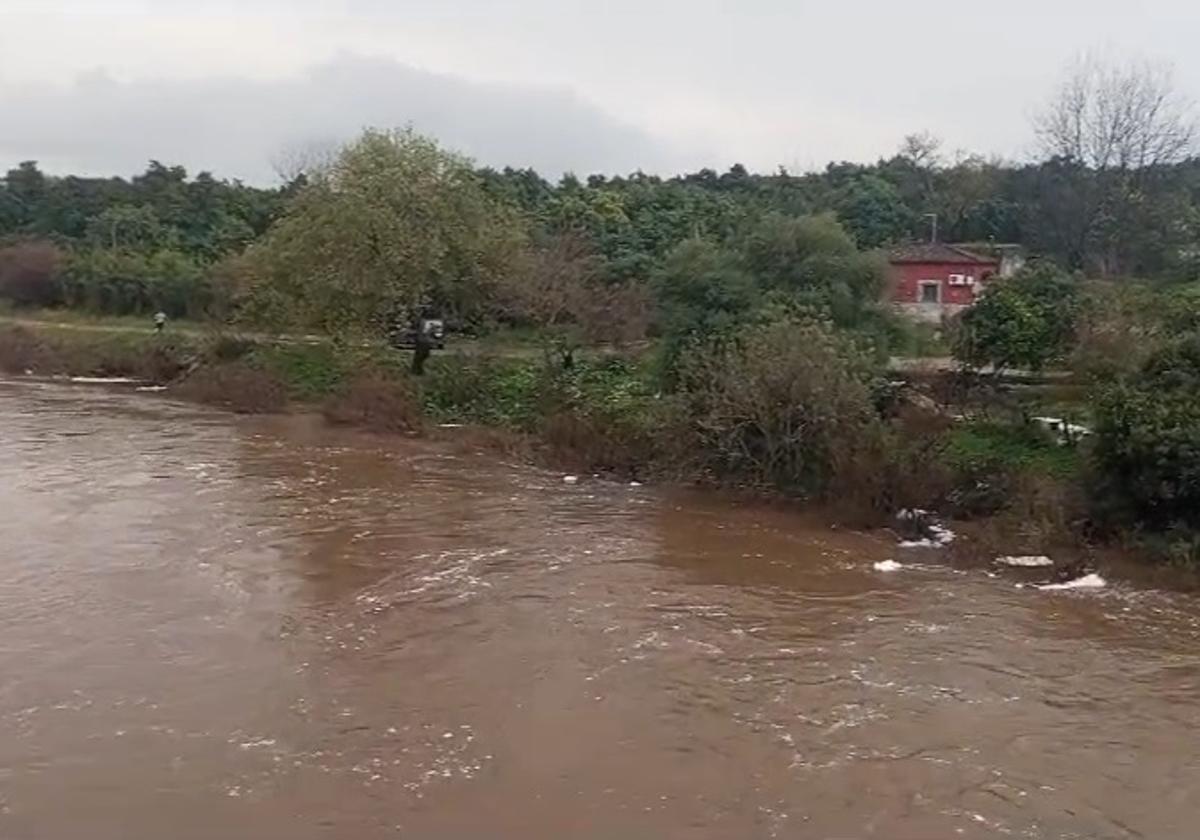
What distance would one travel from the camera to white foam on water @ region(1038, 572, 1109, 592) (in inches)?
693

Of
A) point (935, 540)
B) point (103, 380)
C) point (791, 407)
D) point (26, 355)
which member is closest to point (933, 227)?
point (791, 407)

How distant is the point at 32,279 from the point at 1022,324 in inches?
1578

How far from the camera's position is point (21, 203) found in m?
64.9

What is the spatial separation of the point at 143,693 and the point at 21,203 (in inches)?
2322

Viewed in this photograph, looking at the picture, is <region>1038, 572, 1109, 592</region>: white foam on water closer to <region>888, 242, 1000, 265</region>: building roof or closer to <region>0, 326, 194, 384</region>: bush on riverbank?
<region>888, 242, 1000, 265</region>: building roof

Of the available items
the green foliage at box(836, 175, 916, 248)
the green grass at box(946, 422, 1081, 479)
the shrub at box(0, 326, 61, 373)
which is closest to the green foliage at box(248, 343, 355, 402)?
the shrub at box(0, 326, 61, 373)

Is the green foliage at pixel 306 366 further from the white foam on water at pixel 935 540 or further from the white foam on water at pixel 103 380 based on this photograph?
the white foam on water at pixel 935 540

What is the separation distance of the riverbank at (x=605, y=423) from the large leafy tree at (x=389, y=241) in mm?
1632

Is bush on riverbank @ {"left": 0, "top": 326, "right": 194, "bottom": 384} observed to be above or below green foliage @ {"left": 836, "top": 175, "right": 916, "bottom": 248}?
below

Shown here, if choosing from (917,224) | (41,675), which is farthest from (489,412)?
(917,224)

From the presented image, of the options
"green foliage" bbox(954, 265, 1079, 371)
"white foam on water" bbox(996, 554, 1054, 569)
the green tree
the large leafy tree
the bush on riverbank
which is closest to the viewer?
"white foam on water" bbox(996, 554, 1054, 569)

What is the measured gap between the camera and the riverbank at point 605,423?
66.8 ft

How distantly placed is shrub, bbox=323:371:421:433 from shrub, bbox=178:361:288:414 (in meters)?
2.44

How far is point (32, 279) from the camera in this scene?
5003 cm
